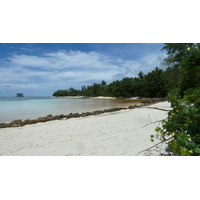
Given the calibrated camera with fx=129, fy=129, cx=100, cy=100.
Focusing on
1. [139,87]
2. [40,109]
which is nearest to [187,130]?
[40,109]

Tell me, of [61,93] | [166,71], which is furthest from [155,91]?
[61,93]

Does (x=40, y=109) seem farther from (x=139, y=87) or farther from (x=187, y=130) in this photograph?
(x=139, y=87)

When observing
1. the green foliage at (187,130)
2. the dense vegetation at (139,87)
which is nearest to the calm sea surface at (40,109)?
the green foliage at (187,130)

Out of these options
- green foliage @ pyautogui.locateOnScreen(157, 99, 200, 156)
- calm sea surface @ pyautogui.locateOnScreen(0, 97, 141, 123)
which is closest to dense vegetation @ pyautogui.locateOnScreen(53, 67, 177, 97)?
calm sea surface @ pyautogui.locateOnScreen(0, 97, 141, 123)

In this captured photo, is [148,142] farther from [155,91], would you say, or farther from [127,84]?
[127,84]

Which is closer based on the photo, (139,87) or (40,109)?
(40,109)

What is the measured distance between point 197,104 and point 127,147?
68.8 inches

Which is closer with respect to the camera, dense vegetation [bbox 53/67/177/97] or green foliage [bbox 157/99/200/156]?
green foliage [bbox 157/99/200/156]

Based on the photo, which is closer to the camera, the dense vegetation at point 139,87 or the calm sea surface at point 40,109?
the calm sea surface at point 40,109

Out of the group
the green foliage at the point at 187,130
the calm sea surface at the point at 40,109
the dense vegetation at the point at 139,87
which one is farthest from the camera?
the dense vegetation at the point at 139,87

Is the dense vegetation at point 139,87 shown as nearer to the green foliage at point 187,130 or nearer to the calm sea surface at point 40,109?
the calm sea surface at point 40,109

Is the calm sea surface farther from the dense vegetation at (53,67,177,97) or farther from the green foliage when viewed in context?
the dense vegetation at (53,67,177,97)

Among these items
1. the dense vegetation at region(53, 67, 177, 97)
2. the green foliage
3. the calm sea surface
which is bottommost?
the calm sea surface

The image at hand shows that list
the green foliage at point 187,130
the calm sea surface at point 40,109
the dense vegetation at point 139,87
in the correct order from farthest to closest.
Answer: the dense vegetation at point 139,87, the calm sea surface at point 40,109, the green foliage at point 187,130
